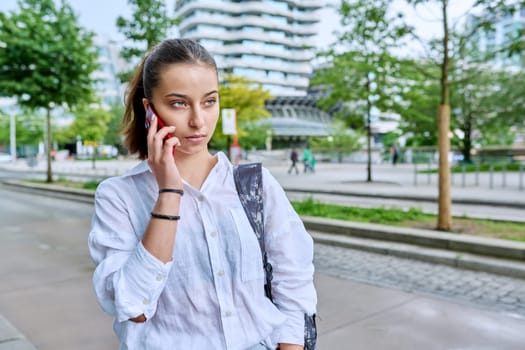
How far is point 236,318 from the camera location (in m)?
1.48

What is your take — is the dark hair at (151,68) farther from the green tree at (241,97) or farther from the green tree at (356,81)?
the green tree at (241,97)

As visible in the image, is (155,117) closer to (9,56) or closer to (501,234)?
(501,234)

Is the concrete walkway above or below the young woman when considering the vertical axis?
below

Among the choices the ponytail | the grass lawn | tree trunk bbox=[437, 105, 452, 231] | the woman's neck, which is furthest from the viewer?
tree trunk bbox=[437, 105, 452, 231]

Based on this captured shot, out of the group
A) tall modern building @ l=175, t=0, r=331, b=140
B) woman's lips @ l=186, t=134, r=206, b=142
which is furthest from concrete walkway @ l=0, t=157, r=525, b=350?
tall modern building @ l=175, t=0, r=331, b=140

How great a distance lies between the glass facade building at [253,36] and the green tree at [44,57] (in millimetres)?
71993

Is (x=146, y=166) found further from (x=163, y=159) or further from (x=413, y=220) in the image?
(x=413, y=220)

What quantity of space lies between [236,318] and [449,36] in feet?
26.7

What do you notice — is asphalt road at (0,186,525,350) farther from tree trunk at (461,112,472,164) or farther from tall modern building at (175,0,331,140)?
tall modern building at (175,0,331,140)

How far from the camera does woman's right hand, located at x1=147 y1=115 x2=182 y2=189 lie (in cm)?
135

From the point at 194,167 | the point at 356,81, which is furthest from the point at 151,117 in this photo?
the point at 356,81

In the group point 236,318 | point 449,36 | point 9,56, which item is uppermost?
point 9,56

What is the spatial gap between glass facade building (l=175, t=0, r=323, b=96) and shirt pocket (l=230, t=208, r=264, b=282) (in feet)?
297

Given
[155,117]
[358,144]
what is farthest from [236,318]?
[358,144]
